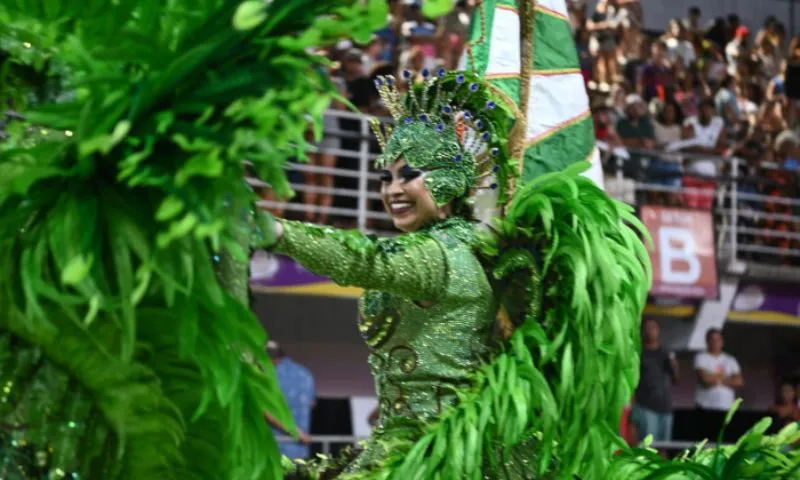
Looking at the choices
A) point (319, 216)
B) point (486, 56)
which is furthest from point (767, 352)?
point (486, 56)

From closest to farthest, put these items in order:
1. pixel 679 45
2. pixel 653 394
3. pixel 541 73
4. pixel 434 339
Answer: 1. pixel 434 339
2. pixel 541 73
3. pixel 653 394
4. pixel 679 45

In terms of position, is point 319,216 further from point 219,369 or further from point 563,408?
point 219,369

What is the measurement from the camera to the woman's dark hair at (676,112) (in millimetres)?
10188

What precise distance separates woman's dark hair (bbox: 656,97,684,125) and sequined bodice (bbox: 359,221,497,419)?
7.31 m

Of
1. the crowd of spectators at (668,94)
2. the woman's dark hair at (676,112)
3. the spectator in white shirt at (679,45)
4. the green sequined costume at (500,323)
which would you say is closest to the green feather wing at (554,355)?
the green sequined costume at (500,323)

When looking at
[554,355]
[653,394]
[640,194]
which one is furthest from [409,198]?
[640,194]

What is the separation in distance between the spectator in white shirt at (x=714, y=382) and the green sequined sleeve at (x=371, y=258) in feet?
21.0

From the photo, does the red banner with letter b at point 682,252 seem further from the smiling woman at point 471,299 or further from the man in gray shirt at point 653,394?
the smiling woman at point 471,299

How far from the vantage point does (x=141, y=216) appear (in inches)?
82.2

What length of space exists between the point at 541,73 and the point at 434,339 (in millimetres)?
1464

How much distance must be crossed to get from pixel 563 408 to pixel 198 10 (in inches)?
57.6

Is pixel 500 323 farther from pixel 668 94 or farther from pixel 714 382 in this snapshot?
pixel 668 94

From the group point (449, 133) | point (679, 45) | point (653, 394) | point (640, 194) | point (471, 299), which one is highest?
point (679, 45)

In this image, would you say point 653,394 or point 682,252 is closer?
point 653,394
